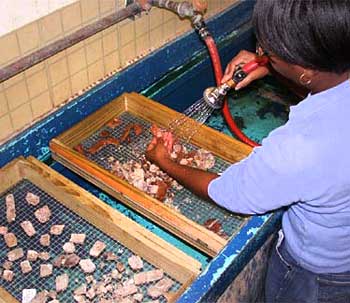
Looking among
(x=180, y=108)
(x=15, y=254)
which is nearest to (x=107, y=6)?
(x=180, y=108)

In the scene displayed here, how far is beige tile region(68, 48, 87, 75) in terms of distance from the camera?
2057 mm

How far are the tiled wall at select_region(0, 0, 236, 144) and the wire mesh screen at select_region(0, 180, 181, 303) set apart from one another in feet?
0.85

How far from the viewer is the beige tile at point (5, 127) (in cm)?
188

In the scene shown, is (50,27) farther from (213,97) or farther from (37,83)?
(213,97)

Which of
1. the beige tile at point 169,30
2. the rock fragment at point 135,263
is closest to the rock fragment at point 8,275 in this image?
the rock fragment at point 135,263

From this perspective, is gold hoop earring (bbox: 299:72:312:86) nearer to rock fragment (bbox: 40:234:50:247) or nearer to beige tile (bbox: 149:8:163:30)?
rock fragment (bbox: 40:234:50:247)

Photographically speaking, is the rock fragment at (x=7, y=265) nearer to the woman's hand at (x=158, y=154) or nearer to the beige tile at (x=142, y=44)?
the woman's hand at (x=158, y=154)

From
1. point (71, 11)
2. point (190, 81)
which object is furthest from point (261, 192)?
point (190, 81)

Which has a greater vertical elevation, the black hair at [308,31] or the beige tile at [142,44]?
the black hair at [308,31]

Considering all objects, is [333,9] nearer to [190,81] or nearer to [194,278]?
[194,278]

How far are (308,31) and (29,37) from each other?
1.04 m

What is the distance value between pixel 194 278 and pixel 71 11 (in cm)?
105

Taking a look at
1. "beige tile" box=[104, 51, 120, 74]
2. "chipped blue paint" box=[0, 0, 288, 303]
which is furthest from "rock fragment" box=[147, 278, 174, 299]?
"beige tile" box=[104, 51, 120, 74]

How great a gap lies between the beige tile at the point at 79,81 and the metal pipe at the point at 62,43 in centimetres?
26
